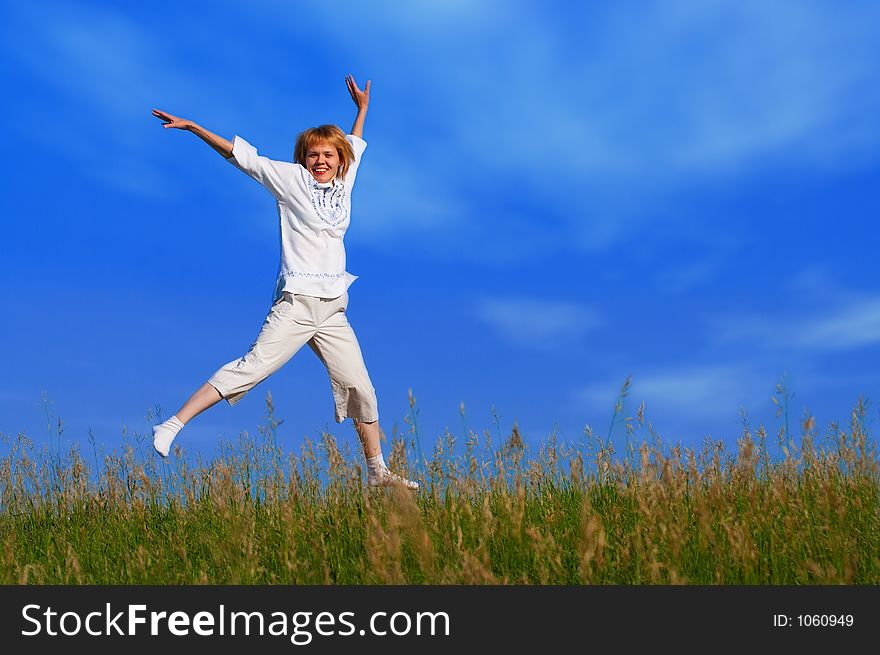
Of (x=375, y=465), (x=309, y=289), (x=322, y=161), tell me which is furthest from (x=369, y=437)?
(x=322, y=161)

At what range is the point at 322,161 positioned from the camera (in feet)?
19.4

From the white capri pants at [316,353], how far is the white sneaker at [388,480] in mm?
399

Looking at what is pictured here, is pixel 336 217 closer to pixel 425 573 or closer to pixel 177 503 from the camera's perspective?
pixel 177 503

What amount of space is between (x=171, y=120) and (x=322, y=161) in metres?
1.07

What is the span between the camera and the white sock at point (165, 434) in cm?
530

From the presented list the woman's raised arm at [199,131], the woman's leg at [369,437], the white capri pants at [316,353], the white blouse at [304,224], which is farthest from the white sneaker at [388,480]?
the woman's raised arm at [199,131]

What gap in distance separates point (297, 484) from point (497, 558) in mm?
1818

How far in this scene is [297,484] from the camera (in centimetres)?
529

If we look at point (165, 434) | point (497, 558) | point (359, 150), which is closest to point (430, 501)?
point (497, 558)

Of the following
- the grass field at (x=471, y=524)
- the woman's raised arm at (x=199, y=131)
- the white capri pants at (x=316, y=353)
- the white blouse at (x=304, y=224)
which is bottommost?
the grass field at (x=471, y=524)

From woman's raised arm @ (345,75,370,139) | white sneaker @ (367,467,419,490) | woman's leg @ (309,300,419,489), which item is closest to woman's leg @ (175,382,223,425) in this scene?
woman's leg @ (309,300,419,489)

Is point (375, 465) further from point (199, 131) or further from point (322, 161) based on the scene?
point (199, 131)

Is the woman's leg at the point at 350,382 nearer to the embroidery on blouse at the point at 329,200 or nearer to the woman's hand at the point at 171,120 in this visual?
the embroidery on blouse at the point at 329,200

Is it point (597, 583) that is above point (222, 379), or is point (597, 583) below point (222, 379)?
below
